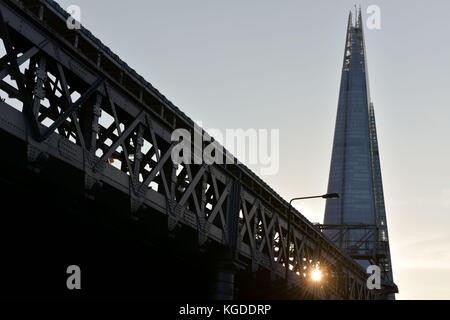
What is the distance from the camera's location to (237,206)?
3484 centimetres

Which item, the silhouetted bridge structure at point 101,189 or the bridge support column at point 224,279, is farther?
the bridge support column at point 224,279

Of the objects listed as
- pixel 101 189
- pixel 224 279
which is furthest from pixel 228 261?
pixel 101 189

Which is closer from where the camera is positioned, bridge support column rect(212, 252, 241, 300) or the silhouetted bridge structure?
the silhouetted bridge structure

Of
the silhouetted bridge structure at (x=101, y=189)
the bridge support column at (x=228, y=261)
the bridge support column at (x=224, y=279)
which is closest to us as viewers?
the silhouetted bridge structure at (x=101, y=189)

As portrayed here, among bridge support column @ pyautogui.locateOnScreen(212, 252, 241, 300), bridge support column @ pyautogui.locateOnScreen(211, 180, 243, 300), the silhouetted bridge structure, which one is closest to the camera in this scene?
the silhouetted bridge structure

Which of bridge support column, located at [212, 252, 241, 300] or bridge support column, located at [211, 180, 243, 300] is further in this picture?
bridge support column, located at [211, 180, 243, 300]

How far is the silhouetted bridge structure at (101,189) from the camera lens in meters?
19.5

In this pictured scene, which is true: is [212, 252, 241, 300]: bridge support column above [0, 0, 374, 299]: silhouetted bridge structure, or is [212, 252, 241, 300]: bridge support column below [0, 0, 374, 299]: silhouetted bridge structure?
below

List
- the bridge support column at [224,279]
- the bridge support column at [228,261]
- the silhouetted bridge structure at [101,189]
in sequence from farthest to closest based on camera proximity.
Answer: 1. the bridge support column at [228,261]
2. the bridge support column at [224,279]
3. the silhouetted bridge structure at [101,189]

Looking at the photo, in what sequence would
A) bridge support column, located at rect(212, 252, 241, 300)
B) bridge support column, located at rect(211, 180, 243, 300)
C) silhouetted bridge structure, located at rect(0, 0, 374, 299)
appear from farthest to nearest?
bridge support column, located at rect(211, 180, 243, 300), bridge support column, located at rect(212, 252, 241, 300), silhouetted bridge structure, located at rect(0, 0, 374, 299)

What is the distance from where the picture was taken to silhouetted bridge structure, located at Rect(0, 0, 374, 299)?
19484mm

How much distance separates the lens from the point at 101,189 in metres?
22.5

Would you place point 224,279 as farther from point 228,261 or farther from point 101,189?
point 101,189

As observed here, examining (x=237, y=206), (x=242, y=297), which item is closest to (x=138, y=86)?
(x=237, y=206)
